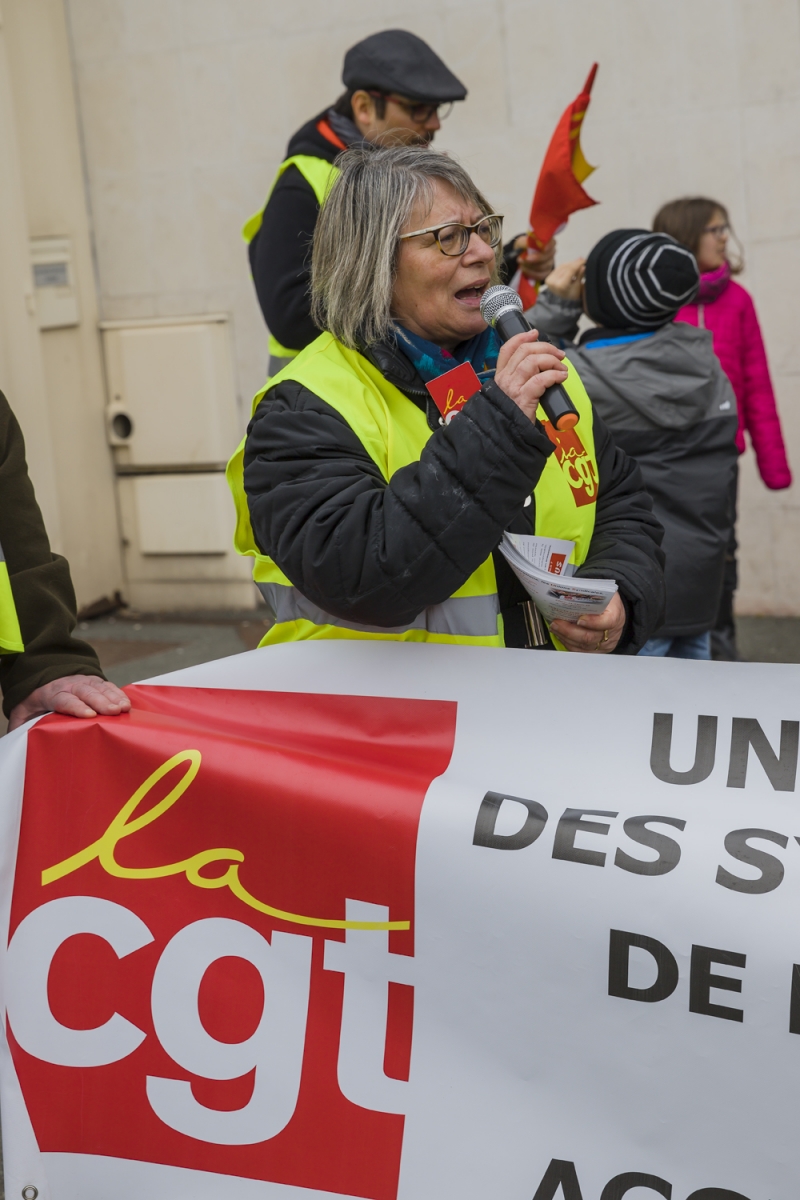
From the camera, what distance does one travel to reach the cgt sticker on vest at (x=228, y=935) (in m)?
2.10

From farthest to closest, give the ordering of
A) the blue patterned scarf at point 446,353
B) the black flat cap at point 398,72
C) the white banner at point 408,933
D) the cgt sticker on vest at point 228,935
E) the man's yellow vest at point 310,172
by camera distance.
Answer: the black flat cap at point 398,72, the man's yellow vest at point 310,172, the blue patterned scarf at point 446,353, the cgt sticker on vest at point 228,935, the white banner at point 408,933

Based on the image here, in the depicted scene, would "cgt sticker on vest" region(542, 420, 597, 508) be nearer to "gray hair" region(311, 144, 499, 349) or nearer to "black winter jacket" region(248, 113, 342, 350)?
"gray hair" region(311, 144, 499, 349)

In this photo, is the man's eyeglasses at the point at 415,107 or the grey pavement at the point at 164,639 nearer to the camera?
the man's eyeglasses at the point at 415,107

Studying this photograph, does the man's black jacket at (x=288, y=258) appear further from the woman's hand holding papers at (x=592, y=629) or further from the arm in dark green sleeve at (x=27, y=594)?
the woman's hand holding papers at (x=592, y=629)

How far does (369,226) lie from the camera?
7.73 feet

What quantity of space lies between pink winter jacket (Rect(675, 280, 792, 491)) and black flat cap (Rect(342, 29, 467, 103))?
5.58 feet

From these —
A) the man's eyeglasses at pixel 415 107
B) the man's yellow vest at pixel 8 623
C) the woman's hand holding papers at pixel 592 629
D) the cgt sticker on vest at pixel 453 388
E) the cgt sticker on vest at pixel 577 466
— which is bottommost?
the woman's hand holding papers at pixel 592 629

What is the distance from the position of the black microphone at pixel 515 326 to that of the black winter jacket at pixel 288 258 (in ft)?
5.07

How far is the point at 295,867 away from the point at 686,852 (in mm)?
611

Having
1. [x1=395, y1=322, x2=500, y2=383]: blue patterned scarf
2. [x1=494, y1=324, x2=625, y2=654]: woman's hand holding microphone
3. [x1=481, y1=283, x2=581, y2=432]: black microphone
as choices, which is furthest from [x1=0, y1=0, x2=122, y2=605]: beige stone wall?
[x1=494, y1=324, x2=625, y2=654]: woman's hand holding microphone

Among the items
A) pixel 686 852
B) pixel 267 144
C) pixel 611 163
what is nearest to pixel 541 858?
pixel 686 852

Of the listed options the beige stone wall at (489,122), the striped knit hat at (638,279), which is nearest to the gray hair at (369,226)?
the striped knit hat at (638,279)

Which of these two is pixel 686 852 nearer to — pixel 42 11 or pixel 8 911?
pixel 8 911

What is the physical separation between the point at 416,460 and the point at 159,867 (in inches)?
31.0
